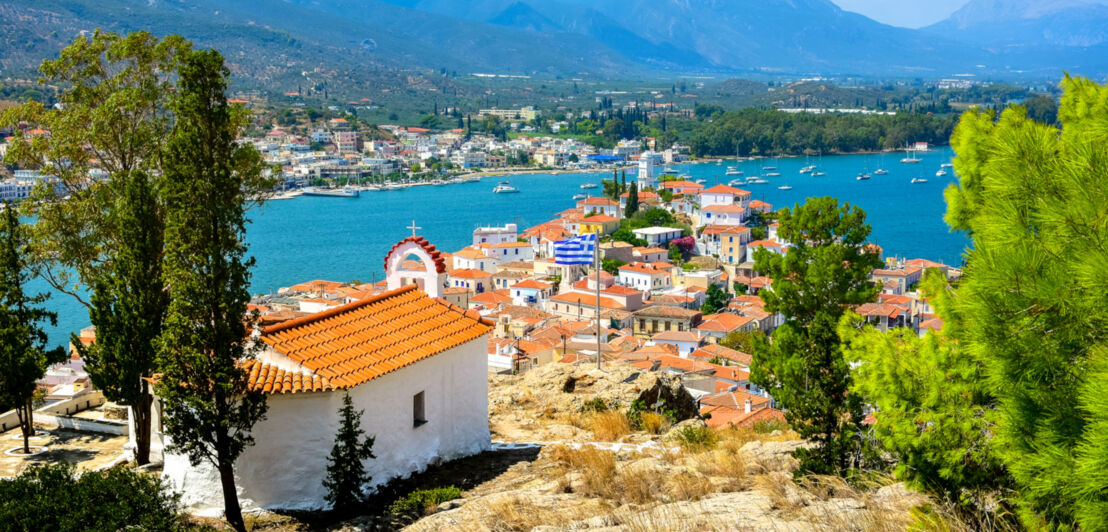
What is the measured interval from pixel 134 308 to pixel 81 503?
10.9ft

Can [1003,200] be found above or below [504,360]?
above

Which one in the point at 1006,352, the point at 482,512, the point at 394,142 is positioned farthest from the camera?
the point at 394,142

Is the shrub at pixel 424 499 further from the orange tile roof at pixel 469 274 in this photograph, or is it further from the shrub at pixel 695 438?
the orange tile roof at pixel 469 274

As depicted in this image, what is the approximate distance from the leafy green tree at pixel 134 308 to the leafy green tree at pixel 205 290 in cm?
180

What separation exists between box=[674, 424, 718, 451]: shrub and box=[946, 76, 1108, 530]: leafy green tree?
4485 millimetres

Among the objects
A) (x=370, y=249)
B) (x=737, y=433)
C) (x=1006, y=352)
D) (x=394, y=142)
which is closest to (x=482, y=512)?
(x=1006, y=352)

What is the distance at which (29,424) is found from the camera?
9.83m

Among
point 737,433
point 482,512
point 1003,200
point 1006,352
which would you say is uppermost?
point 1003,200

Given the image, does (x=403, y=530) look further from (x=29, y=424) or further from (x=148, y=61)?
(x=148, y=61)

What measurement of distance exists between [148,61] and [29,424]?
3961 millimetres

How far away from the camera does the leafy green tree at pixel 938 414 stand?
5.40m

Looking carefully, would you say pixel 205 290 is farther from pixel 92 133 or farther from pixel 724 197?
pixel 724 197

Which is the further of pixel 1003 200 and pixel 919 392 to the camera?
pixel 919 392

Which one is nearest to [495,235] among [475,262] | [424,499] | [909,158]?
[475,262]
